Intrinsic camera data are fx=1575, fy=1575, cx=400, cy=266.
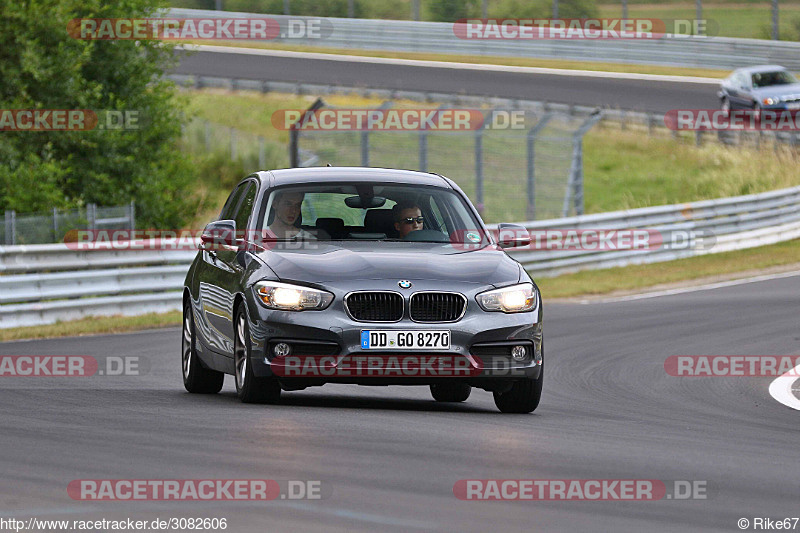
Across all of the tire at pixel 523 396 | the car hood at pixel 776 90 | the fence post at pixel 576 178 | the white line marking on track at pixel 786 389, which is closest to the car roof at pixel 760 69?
the car hood at pixel 776 90

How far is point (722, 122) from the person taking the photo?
41.0 metres

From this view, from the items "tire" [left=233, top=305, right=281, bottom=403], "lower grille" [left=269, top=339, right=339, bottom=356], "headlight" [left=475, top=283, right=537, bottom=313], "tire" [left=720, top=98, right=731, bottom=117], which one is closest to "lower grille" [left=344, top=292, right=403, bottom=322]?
"lower grille" [left=269, top=339, right=339, bottom=356]

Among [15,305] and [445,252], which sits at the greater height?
[445,252]

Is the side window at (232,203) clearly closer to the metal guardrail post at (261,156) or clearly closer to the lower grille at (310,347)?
the lower grille at (310,347)

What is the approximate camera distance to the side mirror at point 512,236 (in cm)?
1075

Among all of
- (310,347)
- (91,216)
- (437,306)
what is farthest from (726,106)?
(310,347)

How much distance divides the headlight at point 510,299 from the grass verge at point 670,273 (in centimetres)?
1358

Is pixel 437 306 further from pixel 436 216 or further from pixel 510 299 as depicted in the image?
pixel 436 216

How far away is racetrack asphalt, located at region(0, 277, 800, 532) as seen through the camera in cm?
639

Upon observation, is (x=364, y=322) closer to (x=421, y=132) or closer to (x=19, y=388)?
(x=19, y=388)

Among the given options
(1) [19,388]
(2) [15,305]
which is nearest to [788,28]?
(2) [15,305]

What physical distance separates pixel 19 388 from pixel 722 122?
104ft

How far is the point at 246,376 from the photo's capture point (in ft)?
32.8

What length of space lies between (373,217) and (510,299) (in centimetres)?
134
